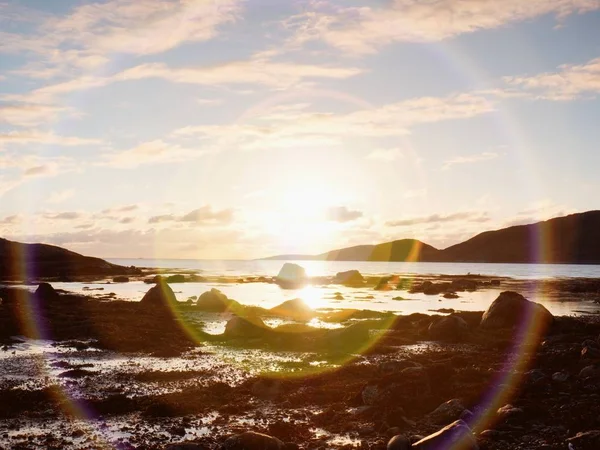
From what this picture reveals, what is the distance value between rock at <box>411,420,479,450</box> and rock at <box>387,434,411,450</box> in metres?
0.18

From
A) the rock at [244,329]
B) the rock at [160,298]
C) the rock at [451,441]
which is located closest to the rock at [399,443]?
the rock at [451,441]

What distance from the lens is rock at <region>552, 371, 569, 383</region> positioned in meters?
20.0

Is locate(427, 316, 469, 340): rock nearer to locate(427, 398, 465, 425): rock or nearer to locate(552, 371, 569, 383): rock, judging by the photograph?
locate(552, 371, 569, 383): rock

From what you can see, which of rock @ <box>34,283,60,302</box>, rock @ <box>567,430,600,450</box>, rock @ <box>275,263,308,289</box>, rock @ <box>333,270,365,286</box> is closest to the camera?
rock @ <box>567,430,600,450</box>

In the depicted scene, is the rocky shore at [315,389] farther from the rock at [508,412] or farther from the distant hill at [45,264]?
the distant hill at [45,264]

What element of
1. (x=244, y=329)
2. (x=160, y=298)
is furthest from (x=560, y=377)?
(x=160, y=298)

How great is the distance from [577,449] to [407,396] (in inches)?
215

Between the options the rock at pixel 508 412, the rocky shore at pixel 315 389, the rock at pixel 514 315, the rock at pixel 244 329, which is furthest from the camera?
the rock at pixel 514 315

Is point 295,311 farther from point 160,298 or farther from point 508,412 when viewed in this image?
point 508,412

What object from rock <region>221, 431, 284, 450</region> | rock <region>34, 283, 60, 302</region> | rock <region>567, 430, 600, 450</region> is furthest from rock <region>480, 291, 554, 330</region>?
rock <region>34, 283, 60, 302</region>

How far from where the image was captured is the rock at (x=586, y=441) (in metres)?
13.2

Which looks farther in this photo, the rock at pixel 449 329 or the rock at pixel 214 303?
the rock at pixel 214 303

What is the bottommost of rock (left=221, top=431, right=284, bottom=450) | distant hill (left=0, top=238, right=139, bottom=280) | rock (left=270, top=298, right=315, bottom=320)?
rock (left=270, top=298, right=315, bottom=320)

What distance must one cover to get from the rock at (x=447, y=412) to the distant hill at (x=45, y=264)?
359 feet
